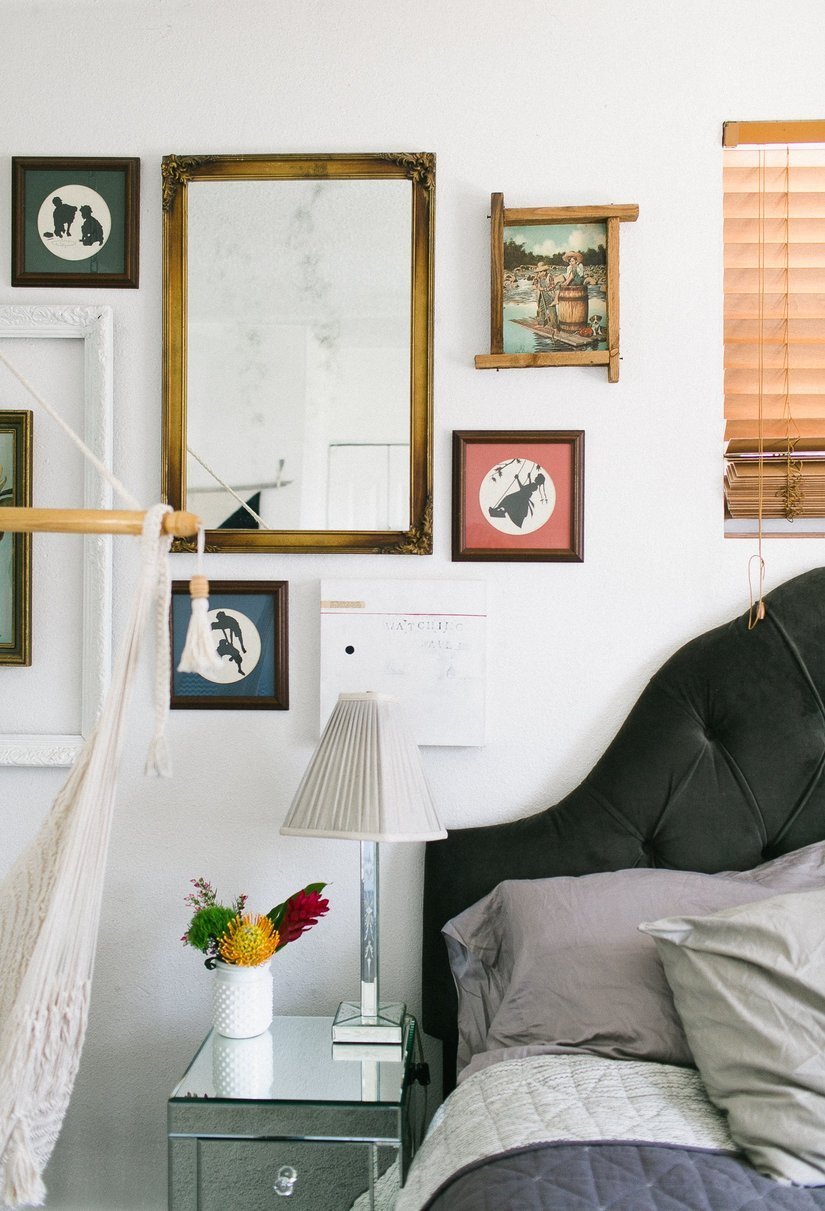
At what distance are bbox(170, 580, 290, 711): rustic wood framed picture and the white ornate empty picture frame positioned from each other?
14cm

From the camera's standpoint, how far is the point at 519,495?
191cm

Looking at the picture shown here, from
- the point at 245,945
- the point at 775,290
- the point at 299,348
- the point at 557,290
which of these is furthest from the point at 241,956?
the point at 775,290

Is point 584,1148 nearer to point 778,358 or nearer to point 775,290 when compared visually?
point 778,358

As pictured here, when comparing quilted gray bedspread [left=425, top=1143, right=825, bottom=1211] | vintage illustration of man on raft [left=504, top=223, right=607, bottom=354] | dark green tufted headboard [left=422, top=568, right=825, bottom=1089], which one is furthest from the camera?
vintage illustration of man on raft [left=504, top=223, right=607, bottom=354]

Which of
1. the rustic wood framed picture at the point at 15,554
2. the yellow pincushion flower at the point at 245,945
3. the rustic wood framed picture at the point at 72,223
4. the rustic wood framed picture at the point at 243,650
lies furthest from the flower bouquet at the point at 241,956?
the rustic wood framed picture at the point at 72,223

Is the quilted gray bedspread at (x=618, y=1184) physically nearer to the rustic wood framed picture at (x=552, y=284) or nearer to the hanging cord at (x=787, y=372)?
the hanging cord at (x=787, y=372)

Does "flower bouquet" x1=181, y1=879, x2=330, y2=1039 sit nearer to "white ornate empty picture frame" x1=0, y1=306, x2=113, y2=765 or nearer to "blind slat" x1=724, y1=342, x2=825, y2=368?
"white ornate empty picture frame" x1=0, y1=306, x2=113, y2=765

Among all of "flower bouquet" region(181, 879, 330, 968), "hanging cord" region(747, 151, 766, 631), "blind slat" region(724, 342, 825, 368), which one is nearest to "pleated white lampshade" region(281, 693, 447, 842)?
"flower bouquet" region(181, 879, 330, 968)

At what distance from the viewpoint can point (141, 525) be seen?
1.18m

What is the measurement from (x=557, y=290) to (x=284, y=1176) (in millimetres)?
1589

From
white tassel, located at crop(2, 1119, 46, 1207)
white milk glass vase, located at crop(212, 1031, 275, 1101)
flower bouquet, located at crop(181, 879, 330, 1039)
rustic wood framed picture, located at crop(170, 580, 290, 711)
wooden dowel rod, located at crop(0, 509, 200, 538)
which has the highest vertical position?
wooden dowel rod, located at crop(0, 509, 200, 538)

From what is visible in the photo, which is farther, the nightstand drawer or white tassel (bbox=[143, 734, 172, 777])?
the nightstand drawer

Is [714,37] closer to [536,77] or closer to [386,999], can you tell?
[536,77]

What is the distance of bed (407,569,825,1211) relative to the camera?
4.00 feet
